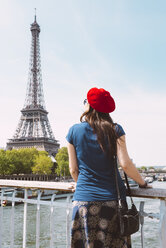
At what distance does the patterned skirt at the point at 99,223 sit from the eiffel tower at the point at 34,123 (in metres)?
62.3

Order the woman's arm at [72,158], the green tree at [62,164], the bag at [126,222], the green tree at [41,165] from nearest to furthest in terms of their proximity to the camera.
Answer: the bag at [126,222]
the woman's arm at [72,158]
the green tree at [41,165]
the green tree at [62,164]

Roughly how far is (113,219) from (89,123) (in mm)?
726

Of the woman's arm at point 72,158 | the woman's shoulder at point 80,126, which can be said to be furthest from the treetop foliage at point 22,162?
the woman's shoulder at point 80,126

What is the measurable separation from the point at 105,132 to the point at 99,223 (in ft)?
2.16

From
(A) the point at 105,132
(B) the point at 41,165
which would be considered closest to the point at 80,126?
(A) the point at 105,132

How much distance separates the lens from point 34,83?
70.4 meters

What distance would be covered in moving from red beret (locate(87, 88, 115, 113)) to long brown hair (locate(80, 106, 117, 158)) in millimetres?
69

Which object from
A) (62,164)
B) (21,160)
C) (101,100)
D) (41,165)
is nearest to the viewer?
(101,100)

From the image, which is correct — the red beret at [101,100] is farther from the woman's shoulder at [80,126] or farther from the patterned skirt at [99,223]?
the patterned skirt at [99,223]

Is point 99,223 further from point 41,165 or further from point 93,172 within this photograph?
point 41,165

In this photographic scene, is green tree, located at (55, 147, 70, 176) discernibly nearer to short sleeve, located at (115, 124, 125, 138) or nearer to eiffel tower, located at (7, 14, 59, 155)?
eiffel tower, located at (7, 14, 59, 155)

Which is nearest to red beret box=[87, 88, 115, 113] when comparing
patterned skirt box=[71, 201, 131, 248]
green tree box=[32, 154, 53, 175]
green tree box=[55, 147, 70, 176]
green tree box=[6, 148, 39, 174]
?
patterned skirt box=[71, 201, 131, 248]

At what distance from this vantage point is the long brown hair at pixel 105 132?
192cm

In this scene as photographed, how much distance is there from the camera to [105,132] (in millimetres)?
1948
